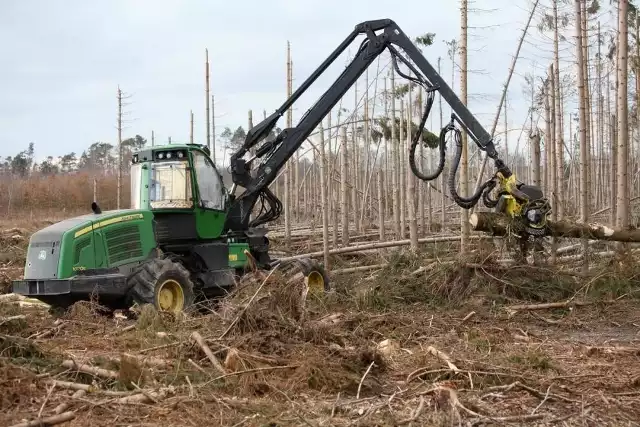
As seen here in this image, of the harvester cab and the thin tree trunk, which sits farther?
the thin tree trunk

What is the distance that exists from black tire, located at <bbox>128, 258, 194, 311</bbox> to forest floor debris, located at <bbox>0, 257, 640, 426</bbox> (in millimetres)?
278

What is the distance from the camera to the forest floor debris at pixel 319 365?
186 inches

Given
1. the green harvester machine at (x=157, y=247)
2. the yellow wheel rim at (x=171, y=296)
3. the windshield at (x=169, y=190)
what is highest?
the windshield at (x=169, y=190)

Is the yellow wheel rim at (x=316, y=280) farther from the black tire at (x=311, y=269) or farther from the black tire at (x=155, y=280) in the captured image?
the black tire at (x=155, y=280)

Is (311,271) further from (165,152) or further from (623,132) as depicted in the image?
(623,132)

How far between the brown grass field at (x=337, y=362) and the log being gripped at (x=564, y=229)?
639 millimetres

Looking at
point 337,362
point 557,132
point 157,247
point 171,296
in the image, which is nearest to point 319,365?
point 337,362

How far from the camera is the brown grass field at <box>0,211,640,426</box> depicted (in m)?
4.72

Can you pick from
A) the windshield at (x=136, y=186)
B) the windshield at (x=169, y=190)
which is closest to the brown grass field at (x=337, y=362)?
the windshield at (x=136, y=186)

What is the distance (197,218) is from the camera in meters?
9.83

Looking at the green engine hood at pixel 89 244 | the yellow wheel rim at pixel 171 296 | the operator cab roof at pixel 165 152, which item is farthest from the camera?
the operator cab roof at pixel 165 152

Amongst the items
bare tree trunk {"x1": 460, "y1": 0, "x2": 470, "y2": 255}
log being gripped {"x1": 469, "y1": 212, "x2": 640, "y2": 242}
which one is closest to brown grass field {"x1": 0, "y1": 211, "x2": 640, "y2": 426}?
log being gripped {"x1": 469, "y1": 212, "x2": 640, "y2": 242}

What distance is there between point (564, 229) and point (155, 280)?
533 cm

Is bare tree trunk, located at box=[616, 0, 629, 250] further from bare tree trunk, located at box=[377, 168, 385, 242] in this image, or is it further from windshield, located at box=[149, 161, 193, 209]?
windshield, located at box=[149, 161, 193, 209]
